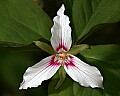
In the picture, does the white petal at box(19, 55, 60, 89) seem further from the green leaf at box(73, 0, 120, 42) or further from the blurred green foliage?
the green leaf at box(73, 0, 120, 42)

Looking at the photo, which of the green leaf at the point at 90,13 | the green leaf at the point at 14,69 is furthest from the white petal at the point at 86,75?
the green leaf at the point at 14,69

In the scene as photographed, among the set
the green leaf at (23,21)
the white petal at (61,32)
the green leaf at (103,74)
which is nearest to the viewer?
the white petal at (61,32)

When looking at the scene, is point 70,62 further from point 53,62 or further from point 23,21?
point 23,21

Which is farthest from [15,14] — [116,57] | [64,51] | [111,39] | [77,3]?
[111,39]

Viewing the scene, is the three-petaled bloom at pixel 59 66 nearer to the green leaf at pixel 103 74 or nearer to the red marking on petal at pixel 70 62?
the red marking on petal at pixel 70 62

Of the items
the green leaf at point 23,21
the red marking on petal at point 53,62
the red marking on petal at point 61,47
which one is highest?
the green leaf at point 23,21

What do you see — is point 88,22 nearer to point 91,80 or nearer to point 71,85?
point 71,85
